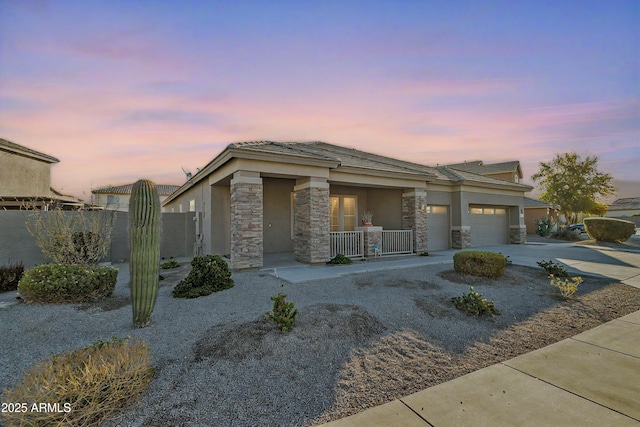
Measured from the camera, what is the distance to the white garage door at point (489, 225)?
16.4m

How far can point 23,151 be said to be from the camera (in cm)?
1418

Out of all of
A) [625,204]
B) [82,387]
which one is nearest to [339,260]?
[82,387]

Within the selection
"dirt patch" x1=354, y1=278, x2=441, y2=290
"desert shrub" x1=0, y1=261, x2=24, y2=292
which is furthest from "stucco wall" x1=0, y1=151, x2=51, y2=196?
"dirt patch" x1=354, y1=278, x2=441, y2=290

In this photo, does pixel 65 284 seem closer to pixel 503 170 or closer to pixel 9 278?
pixel 9 278

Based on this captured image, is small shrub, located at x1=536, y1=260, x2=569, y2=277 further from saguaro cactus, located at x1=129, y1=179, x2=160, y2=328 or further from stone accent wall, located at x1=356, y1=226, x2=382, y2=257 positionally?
saguaro cactus, located at x1=129, y1=179, x2=160, y2=328

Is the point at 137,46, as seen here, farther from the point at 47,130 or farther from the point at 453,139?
the point at 453,139

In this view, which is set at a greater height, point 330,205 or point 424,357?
point 330,205

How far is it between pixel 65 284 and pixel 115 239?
22.4 ft

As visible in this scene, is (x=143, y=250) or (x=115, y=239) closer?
(x=143, y=250)

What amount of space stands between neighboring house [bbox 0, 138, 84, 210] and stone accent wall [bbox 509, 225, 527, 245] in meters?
23.8

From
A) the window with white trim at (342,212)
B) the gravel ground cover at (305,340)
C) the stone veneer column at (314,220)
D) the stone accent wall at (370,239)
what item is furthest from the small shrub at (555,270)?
the window with white trim at (342,212)

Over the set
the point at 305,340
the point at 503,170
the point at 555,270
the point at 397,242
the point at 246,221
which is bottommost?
the point at 305,340

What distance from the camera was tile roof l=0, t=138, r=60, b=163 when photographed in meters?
13.2

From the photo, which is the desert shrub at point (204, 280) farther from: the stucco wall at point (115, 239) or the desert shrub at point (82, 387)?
the stucco wall at point (115, 239)
